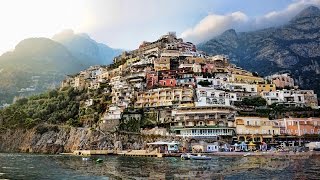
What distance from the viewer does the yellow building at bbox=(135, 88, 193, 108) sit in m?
85.7

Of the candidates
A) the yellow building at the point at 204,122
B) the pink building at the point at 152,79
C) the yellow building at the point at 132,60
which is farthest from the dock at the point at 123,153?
the yellow building at the point at 132,60

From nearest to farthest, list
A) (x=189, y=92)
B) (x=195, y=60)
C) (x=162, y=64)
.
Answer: (x=189, y=92) < (x=162, y=64) < (x=195, y=60)

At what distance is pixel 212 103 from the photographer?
8562 centimetres

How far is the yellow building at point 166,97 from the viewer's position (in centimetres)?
8569

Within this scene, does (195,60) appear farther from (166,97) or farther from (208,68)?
(166,97)

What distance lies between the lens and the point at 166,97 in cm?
8700

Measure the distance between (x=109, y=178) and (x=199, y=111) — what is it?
45536mm

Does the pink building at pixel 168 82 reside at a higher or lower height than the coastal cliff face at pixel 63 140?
higher

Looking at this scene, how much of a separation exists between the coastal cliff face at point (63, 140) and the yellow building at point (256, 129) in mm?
14747

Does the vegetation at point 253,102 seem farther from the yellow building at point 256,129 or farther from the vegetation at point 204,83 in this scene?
the yellow building at point 256,129

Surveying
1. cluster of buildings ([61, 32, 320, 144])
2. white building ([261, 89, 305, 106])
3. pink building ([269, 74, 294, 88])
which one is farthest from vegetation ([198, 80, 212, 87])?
pink building ([269, 74, 294, 88])

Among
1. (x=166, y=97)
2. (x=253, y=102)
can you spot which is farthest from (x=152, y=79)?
(x=253, y=102)

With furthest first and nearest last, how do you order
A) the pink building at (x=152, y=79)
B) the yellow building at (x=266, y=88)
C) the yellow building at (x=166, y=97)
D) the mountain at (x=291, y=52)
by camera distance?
the mountain at (x=291, y=52) → the yellow building at (x=266, y=88) → the pink building at (x=152, y=79) → the yellow building at (x=166, y=97)

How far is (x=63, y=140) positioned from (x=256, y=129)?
43254 mm
